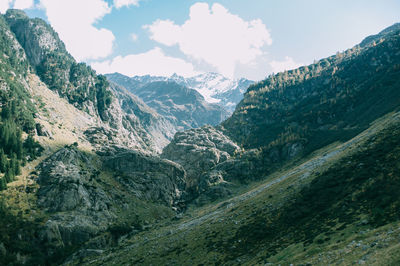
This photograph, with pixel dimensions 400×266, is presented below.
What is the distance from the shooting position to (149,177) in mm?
143750

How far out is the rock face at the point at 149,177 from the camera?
135 m

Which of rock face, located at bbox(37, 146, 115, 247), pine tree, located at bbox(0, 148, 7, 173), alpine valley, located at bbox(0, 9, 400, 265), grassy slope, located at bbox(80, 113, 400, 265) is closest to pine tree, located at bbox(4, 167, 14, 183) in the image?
alpine valley, located at bbox(0, 9, 400, 265)

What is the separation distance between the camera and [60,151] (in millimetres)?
121938

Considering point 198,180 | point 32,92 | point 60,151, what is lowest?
point 198,180

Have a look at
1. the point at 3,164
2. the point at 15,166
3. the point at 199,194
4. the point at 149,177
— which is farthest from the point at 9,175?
the point at 199,194

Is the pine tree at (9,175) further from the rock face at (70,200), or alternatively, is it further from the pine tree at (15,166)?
the rock face at (70,200)

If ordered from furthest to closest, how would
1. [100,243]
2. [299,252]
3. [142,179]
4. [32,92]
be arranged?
[32,92]
[142,179]
[100,243]
[299,252]

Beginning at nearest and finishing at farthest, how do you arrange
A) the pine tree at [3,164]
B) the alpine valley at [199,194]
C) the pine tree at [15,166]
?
1. the alpine valley at [199,194]
2. the pine tree at [3,164]
3. the pine tree at [15,166]

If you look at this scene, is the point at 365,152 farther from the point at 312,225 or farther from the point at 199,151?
the point at 199,151

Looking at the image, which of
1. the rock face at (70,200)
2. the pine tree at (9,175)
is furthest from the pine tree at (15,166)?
the rock face at (70,200)

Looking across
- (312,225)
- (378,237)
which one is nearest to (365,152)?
(312,225)

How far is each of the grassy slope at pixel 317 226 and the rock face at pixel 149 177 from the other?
66868mm

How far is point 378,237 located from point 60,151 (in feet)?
435

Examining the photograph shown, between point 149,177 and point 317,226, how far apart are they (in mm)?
118204
